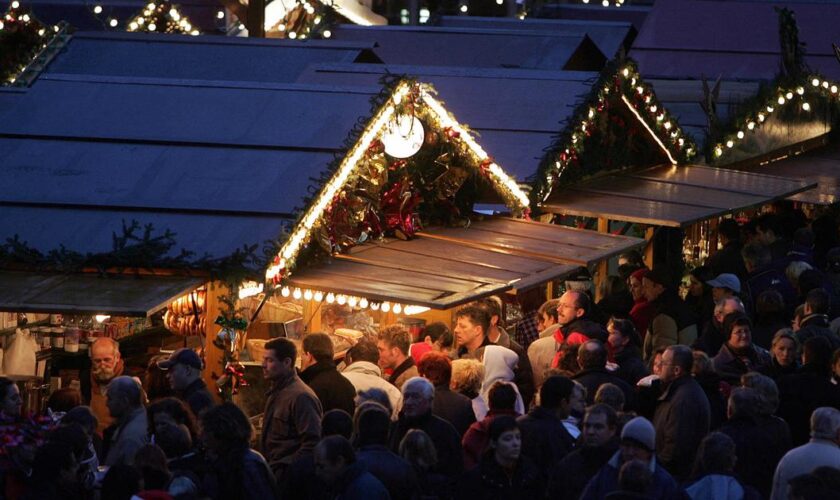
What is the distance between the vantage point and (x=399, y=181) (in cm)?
1445

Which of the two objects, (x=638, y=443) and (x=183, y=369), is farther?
(x=183, y=369)

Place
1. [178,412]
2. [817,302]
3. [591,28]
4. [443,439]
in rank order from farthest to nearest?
1. [591,28]
2. [817,302]
3. [443,439]
4. [178,412]

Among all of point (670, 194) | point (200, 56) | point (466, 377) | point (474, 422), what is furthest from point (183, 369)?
point (200, 56)

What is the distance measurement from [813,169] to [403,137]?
1095 centimetres

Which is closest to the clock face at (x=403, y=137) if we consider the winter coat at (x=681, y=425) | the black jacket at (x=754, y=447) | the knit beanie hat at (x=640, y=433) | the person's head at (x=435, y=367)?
the person's head at (x=435, y=367)

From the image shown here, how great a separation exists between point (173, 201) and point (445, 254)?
2.19 metres

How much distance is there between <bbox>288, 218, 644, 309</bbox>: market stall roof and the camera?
12.3m

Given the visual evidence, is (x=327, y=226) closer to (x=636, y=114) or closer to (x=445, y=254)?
(x=445, y=254)

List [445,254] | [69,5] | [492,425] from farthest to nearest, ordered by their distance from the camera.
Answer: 1. [69,5]
2. [445,254]
3. [492,425]

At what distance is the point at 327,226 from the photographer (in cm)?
1318

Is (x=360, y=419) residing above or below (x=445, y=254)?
below

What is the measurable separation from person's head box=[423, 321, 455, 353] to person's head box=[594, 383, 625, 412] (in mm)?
2964

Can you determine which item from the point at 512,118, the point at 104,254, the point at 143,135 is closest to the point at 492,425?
the point at 104,254

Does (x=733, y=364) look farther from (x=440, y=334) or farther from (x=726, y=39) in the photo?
(x=726, y=39)
